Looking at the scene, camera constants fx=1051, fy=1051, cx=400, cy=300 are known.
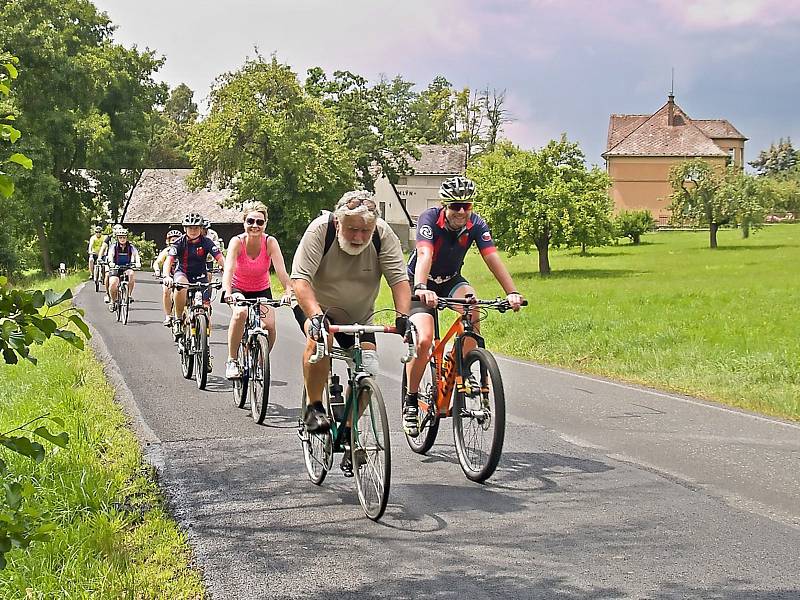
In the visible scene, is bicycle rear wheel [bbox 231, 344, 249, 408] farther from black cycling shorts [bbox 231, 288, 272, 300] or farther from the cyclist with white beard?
the cyclist with white beard

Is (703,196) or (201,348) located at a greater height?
(703,196)

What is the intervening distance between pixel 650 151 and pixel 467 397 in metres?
90.4

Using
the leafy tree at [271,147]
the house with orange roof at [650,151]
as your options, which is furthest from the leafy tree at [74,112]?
the house with orange roof at [650,151]

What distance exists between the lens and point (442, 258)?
8125 mm

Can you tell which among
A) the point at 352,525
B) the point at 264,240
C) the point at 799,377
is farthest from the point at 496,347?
the point at 352,525

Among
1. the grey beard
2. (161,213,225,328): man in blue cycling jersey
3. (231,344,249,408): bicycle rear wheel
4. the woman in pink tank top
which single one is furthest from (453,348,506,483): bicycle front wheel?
(161,213,225,328): man in blue cycling jersey

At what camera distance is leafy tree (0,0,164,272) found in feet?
159

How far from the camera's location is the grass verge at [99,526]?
16.1 ft

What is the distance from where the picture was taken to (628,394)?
11500mm

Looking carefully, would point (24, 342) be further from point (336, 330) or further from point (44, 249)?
point (44, 249)

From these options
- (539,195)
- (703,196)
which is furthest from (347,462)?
(703,196)

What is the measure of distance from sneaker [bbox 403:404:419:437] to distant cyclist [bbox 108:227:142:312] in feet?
47.8

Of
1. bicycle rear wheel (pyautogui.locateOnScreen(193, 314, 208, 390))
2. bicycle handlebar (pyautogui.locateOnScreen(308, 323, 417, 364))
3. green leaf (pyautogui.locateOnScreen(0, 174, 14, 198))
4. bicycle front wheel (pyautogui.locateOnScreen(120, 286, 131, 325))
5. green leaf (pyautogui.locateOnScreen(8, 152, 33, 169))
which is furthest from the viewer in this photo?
bicycle front wheel (pyautogui.locateOnScreen(120, 286, 131, 325))

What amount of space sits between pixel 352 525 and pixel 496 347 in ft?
37.4
